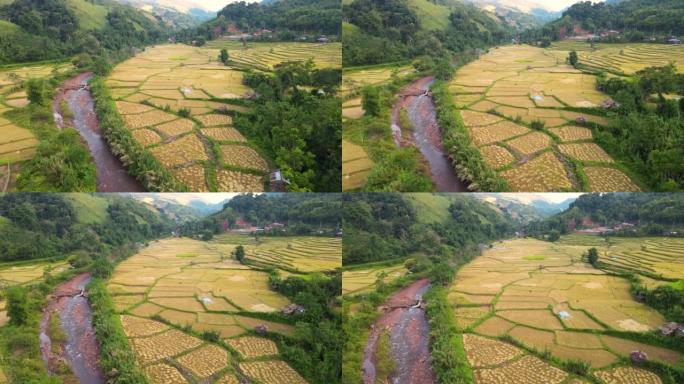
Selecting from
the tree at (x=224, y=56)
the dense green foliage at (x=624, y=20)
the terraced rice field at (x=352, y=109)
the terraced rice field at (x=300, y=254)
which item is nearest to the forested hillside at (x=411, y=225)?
the terraced rice field at (x=300, y=254)

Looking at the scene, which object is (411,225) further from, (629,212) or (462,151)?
(629,212)

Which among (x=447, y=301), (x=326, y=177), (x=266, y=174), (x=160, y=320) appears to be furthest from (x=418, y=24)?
(x=160, y=320)

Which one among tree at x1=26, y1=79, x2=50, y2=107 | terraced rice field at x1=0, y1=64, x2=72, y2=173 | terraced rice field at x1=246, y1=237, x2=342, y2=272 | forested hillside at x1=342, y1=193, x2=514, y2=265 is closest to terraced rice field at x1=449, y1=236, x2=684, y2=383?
forested hillside at x1=342, y1=193, x2=514, y2=265

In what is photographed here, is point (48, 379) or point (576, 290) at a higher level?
point (576, 290)

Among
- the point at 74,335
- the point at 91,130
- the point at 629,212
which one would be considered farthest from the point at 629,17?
the point at 74,335

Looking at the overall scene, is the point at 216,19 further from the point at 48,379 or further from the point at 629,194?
the point at 629,194

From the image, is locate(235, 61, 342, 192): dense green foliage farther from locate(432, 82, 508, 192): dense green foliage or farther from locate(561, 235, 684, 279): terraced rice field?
locate(561, 235, 684, 279): terraced rice field
